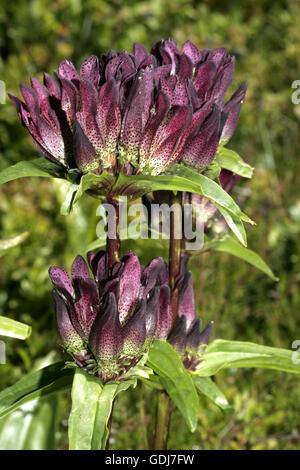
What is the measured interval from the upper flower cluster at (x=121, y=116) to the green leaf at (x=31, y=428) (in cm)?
87

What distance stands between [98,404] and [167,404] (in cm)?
35

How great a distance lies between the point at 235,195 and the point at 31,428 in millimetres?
1899

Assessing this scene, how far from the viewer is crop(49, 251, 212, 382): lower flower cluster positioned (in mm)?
1039

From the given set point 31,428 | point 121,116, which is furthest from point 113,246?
point 31,428

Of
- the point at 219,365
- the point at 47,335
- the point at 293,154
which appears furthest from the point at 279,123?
the point at 219,365

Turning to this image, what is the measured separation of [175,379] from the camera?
1.05 metres

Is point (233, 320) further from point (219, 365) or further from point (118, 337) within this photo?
point (118, 337)

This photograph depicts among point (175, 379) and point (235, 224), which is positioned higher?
point (235, 224)

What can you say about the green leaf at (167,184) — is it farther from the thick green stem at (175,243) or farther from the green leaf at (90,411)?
the green leaf at (90,411)

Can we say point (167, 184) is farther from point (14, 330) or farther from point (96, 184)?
point (14, 330)

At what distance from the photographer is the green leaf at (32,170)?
0.98 metres

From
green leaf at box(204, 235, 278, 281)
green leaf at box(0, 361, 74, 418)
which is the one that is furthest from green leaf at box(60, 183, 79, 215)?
green leaf at box(204, 235, 278, 281)

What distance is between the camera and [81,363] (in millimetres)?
1114

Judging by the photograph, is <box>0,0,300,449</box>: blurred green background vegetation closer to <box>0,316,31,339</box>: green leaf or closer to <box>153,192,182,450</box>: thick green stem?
<box>153,192,182,450</box>: thick green stem
